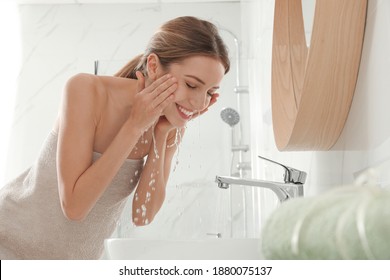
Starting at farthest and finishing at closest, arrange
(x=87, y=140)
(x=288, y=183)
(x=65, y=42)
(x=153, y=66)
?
1. (x=65, y=42)
2. (x=153, y=66)
3. (x=87, y=140)
4. (x=288, y=183)

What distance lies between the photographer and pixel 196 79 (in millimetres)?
976

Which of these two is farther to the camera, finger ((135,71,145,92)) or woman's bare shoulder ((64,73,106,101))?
finger ((135,71,145,92))

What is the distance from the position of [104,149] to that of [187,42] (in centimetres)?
25

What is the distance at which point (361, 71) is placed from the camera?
635 millimetres

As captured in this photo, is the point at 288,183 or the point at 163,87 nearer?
the point at 288,183

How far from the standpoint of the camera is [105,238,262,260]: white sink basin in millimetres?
649

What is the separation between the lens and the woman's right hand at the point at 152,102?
3.14 feet

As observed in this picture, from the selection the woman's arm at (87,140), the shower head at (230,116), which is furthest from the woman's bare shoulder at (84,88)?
the shower head at (230,116)

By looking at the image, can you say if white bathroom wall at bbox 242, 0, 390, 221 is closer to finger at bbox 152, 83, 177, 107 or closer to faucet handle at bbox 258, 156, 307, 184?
faucet handle at bbox 258, 156, 307, 184

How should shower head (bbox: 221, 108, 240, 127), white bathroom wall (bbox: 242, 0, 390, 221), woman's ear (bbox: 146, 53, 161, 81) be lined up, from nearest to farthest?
1. white bathroom wall (bbox: 242, 0, 390, 221)
2. woman's ear (bbox: 146, 53, 161, 81)
3. shower head (bbox: 221, 108, 240, 127)

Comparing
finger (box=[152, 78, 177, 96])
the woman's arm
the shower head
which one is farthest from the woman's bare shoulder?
the shower head

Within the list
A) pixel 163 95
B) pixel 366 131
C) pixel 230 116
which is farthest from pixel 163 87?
pixel 230 116

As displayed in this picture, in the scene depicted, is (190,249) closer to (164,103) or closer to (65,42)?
(164,103)

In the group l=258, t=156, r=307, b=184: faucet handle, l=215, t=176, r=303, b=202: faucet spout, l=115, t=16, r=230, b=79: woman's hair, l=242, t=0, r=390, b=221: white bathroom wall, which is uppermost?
l=115, t=16, r=230, b=79: woman's hair
